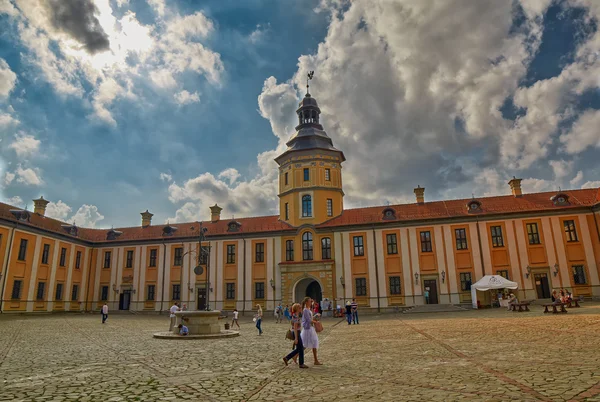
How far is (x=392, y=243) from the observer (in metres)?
38.8

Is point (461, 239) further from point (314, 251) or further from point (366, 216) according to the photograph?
point (314, 251)

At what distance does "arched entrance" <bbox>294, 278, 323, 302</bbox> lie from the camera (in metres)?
41.3

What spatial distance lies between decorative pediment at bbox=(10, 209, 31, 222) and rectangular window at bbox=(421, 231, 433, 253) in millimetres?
35524

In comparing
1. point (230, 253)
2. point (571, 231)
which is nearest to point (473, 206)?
point (571, 231)

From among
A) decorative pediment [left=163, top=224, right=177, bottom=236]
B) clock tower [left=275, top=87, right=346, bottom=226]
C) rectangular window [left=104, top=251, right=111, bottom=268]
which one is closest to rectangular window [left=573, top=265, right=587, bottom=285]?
clock tower [left=275, top=87, right=346, bottom=226]

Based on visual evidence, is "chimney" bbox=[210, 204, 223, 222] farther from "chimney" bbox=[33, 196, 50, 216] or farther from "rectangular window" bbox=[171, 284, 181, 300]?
"chimney" bbox=[33, 196, 50, 216]

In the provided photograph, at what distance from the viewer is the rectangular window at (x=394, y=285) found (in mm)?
37625

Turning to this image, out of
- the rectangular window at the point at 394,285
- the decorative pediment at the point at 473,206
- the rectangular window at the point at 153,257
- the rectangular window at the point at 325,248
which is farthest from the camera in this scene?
the rectangular window at the point at 153,257

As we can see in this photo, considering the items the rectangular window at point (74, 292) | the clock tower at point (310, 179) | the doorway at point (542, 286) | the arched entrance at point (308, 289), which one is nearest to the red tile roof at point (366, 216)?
the clock tower at point (310, 179)

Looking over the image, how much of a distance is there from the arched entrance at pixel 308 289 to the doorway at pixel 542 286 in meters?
18.6

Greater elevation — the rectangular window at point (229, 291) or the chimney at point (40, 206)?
the chimney at point (40, 206)

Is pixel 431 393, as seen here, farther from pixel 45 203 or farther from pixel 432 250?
pixel 45 203

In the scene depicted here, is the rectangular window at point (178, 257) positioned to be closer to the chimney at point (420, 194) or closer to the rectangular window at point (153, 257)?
the rectangular window at point (153, 257)

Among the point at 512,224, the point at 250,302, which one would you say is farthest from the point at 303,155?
the point at 512,224
